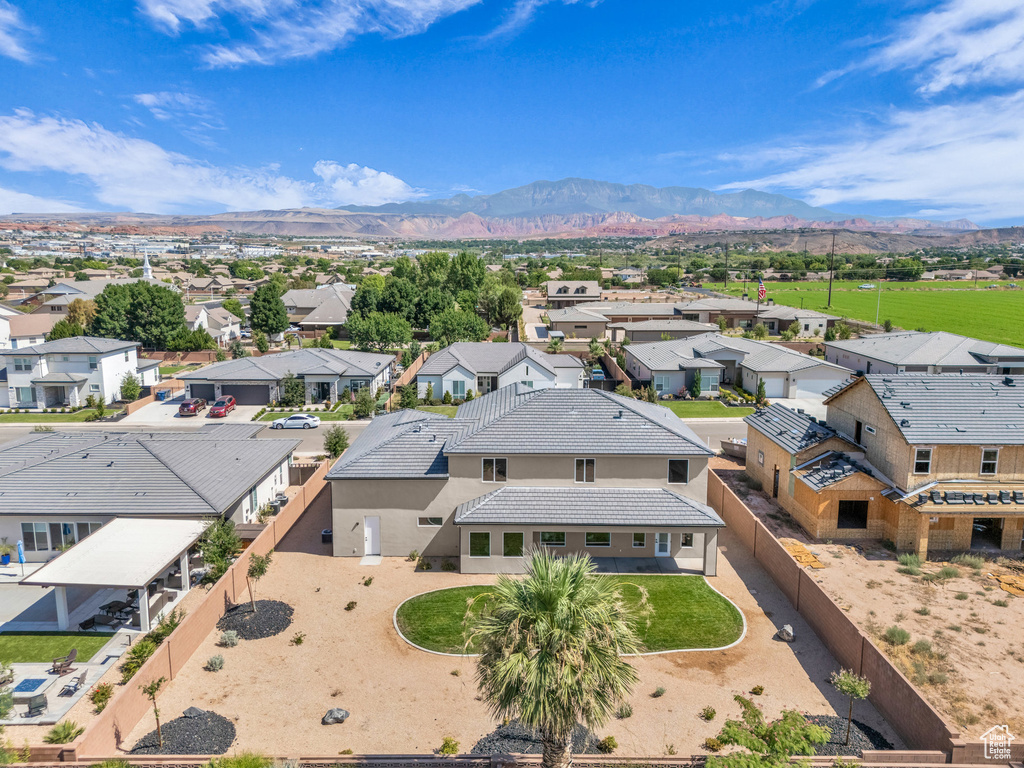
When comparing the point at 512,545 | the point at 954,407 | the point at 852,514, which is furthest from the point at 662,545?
the point at 954,407

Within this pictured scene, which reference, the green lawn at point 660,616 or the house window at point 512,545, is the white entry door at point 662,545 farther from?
the house window at point 512,545

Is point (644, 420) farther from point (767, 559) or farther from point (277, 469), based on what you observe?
point (277, 469)

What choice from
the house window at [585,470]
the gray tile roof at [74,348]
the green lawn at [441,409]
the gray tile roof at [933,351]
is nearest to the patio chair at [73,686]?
the house window at [585,470]

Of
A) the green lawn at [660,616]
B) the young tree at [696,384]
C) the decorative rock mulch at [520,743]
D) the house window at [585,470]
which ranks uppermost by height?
the house window at [585,470]

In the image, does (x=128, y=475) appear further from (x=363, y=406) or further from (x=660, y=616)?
(x=660, y=616)

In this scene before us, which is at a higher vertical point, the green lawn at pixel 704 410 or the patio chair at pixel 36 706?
the green lawn at pixel 704 410

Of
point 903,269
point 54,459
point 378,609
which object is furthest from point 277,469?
point 903,269

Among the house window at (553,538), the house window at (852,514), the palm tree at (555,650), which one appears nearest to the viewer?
the palm tree at (555,650)
